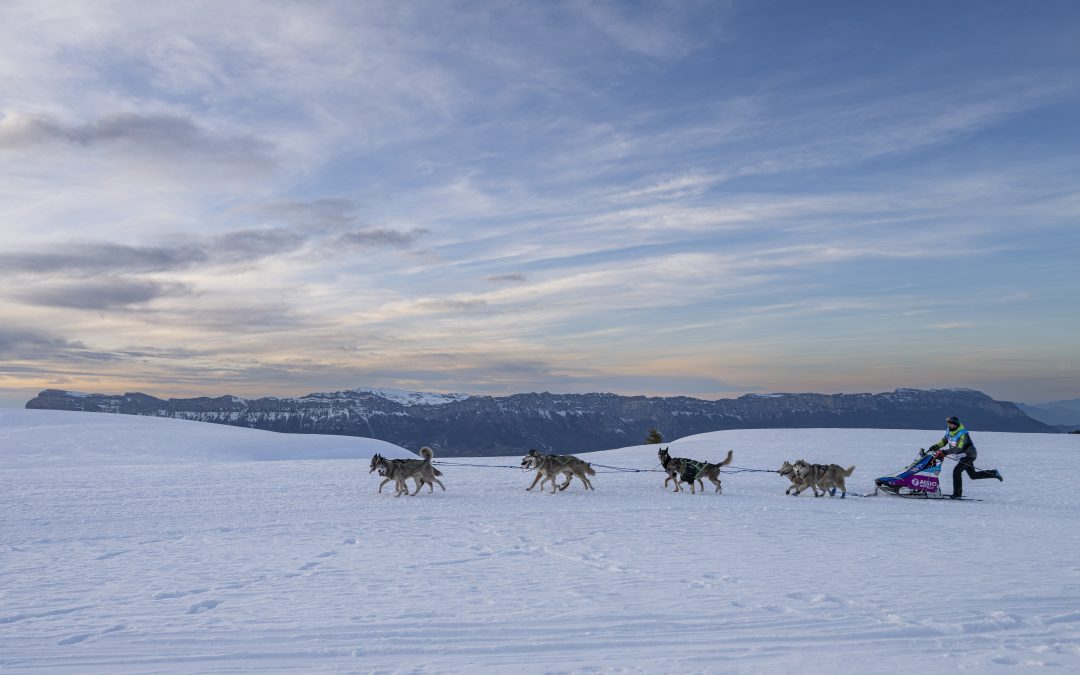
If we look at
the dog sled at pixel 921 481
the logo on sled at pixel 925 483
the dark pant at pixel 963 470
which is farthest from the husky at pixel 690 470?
the dark pant at pixel 963 470

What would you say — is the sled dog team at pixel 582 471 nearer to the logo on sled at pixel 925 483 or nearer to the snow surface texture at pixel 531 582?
the snow surface texture at pixel 531 582

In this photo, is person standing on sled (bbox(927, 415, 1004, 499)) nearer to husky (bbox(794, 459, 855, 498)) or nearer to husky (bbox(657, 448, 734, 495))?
husky (bbox(794, 459, 855, 498))

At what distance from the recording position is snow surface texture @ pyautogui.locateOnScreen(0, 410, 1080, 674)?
494 cm

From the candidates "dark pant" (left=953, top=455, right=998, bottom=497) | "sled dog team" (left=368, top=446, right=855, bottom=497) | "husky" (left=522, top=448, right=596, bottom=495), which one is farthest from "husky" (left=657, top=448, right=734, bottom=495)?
"dark pant" (left=953, top=455, right=998, bottom=497)

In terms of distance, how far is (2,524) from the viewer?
36.9 ft

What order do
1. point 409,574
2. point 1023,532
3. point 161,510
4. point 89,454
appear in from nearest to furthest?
point 409,574 < point 1023,532 < point 161,510 < point 89,454

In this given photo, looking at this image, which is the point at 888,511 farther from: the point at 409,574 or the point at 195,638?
the point at 195,638

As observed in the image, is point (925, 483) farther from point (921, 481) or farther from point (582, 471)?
point (582, 471)

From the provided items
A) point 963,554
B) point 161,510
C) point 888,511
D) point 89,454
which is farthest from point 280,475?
point 963,554

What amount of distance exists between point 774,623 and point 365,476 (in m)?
15.0

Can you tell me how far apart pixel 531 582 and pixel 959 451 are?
11.5 meters

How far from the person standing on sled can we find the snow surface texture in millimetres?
668

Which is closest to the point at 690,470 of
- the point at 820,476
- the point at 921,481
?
the point at 820,476

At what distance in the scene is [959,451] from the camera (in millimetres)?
14719
